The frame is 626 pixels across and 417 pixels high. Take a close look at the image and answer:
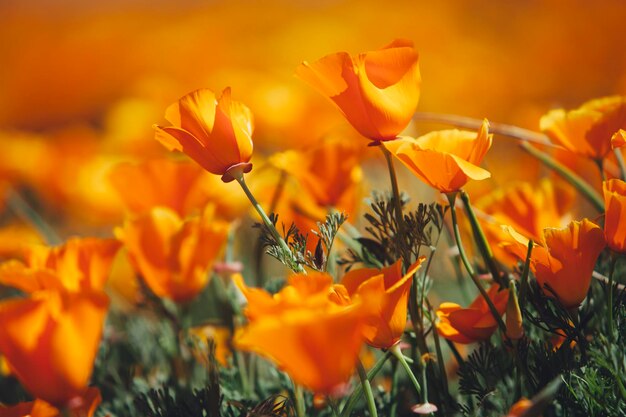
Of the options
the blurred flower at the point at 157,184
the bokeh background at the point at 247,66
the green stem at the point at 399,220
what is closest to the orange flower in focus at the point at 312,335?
the green stem at the point at 399,220

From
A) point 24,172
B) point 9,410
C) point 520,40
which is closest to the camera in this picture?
point 9,410

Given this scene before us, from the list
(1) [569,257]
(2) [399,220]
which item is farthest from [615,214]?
(2) [399,220]

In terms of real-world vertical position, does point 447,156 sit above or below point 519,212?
above

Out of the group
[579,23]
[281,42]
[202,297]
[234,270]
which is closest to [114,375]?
[234,270]

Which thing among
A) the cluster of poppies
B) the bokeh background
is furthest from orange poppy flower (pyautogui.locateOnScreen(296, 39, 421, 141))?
the bokeh background

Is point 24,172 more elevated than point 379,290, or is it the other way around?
point 379,290

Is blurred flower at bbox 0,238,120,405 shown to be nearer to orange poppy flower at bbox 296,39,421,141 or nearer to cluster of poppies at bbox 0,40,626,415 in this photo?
cluster of poppies at bbox 0,40,626,415

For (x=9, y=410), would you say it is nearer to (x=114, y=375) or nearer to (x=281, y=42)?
(x=114, y=375)

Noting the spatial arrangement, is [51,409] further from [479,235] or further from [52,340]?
[479,235]
